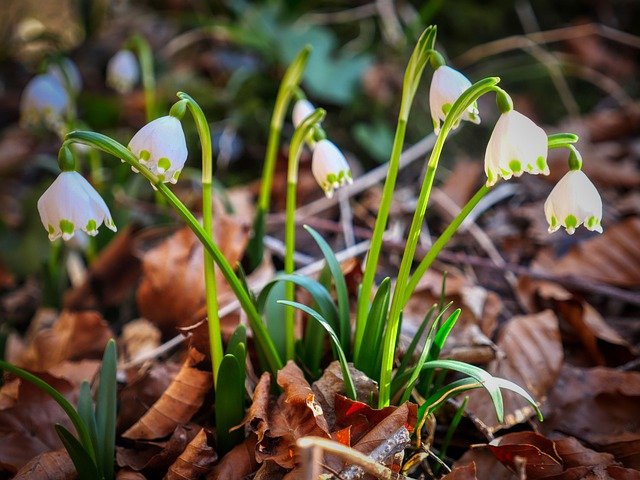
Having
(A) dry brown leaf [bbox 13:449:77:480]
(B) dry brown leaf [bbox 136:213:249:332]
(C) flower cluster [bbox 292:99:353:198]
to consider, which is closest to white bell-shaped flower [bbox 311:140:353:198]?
(C) flower cluster [bbox 292:99:353:198]

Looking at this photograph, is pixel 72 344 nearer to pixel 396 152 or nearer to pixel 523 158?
pixel 396 152

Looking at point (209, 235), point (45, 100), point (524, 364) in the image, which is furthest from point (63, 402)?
point (45, 100)

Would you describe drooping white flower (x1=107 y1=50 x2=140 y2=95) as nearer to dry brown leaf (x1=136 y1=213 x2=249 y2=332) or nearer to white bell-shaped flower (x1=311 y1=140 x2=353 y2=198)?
dry brown leaf (x1=136 y1=213 x2=249 y2=332)

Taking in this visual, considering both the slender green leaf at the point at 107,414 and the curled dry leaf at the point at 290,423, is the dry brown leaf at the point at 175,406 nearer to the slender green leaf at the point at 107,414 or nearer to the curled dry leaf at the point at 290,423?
the slender green leaf at the point at 107,414

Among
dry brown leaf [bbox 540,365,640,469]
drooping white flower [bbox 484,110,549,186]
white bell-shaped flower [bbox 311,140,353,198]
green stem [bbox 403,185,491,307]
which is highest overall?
drooping white flower [bbox 484,110,549,186]

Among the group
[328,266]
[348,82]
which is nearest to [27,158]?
[348,82]

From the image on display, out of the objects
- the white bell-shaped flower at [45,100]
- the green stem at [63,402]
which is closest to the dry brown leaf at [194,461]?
the green stem at [63,402]

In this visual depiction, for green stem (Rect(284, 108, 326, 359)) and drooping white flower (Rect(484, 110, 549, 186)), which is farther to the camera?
green stem (Rect(284, 108, 326, 359))
